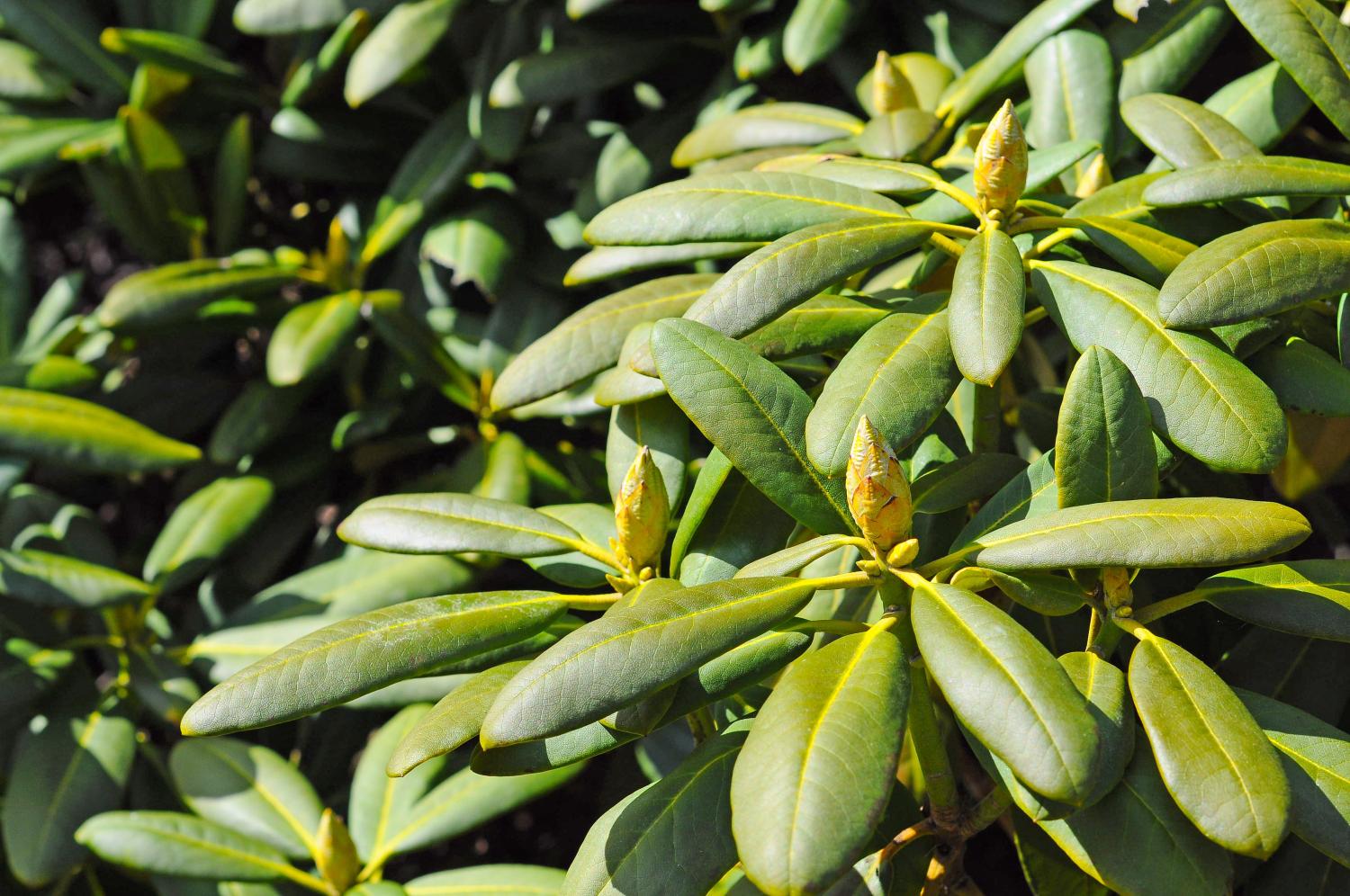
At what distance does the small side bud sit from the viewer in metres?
1.24

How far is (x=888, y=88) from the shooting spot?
4.09ft

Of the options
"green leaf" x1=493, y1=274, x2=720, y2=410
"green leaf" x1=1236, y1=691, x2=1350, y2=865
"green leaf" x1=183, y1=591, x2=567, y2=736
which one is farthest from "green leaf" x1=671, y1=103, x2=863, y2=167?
→ "green leaf" x1=1236, y1=691, x2=1350, y2=865

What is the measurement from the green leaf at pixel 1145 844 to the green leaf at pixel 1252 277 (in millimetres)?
291

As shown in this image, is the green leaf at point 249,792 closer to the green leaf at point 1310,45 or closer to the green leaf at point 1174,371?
the green leaf at point 1174,371

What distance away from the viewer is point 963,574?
819 mm

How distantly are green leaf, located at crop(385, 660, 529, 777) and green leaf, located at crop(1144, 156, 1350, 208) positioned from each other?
61cm

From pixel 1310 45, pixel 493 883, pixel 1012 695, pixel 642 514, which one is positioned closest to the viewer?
pixel 1012 695

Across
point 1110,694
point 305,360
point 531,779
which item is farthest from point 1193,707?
point 305,360

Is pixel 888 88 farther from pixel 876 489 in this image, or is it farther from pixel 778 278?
pixel 876 489

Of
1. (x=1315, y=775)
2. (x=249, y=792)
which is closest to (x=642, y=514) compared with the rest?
(x=1315, y=775)

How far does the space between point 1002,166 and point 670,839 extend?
0.56 m

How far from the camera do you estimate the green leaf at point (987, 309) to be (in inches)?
31.0

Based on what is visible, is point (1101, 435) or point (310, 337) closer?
point (1101, 435)

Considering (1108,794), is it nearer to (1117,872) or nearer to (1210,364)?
(1117,872)
